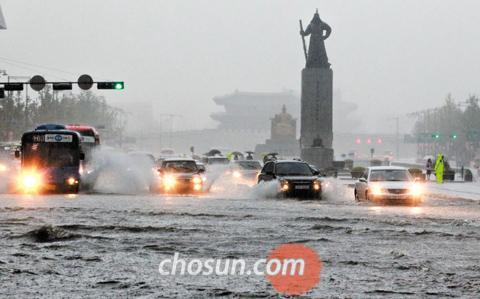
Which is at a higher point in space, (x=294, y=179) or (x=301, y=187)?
(x=294, y=179)

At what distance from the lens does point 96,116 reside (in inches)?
4911

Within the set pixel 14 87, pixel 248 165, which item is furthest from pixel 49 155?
pixel 14 87

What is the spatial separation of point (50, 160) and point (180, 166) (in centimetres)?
515

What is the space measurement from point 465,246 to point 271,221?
5.68 m

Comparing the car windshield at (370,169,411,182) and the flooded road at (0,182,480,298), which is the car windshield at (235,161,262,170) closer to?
the car windshield at (370,169,411,182)

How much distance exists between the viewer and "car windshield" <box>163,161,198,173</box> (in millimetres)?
32094

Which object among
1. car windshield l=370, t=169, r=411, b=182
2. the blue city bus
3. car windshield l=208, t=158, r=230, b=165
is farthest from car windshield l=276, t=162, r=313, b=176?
car windshield l=208, t=158, r=230, b=165

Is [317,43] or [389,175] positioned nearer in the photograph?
[389,175]

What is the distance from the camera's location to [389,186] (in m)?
25.6

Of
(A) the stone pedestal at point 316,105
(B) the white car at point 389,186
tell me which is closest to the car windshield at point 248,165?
(B) the white car at point 389,186

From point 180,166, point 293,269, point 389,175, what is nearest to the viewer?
point 293,269

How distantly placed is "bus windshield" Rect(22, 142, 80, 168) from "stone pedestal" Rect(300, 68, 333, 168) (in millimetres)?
36934

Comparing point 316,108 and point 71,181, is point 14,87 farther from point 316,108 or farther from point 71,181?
point 316,108

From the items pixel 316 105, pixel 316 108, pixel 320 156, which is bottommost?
pixel 320 156
